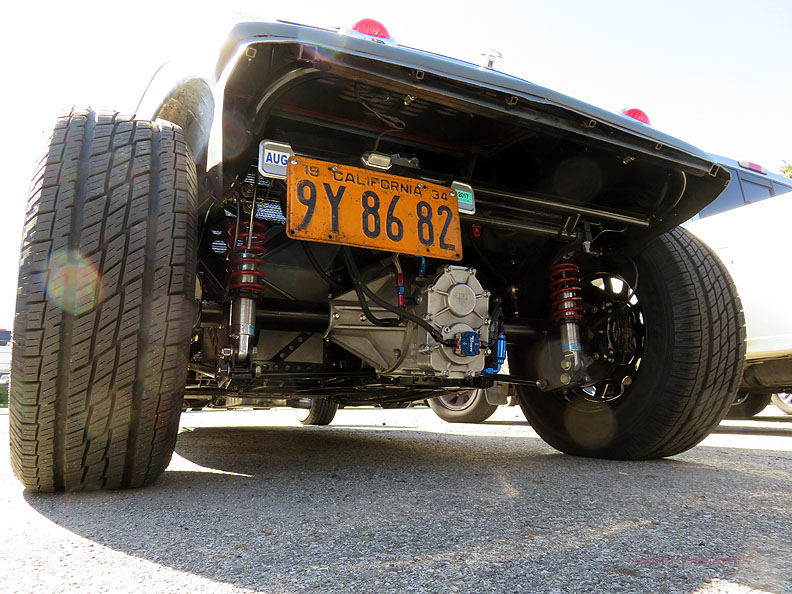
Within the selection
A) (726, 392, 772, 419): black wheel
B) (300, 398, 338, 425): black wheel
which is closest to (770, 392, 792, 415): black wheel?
(726, 392, 772, 419): black wheel

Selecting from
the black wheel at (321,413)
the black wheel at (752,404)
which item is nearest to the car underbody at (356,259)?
the black wheel at (321,413)

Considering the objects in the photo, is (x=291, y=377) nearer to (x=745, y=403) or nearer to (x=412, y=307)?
(x=412, y=307)

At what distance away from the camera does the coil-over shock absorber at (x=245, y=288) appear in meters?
1.95

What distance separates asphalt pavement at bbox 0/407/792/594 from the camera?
102cm

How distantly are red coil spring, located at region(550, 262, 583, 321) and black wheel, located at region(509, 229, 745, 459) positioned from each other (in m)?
0.24

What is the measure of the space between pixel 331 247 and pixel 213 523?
1253mm

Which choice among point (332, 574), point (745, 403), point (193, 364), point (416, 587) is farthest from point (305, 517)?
point (745, 403)

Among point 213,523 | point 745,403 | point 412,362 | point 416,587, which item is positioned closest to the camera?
point 416,587

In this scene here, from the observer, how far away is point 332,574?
3.40ft

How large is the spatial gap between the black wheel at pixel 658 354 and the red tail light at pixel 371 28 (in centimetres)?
151

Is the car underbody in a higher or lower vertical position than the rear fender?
lower

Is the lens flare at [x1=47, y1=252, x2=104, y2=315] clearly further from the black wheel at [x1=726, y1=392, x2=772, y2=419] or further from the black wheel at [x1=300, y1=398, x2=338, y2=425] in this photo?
the black wheel at [x1=726, y1=392, x2=772, y2=419]

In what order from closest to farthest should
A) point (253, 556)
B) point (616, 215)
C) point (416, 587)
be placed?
point (416, 587) < point (253, 556) < point (616, 215)

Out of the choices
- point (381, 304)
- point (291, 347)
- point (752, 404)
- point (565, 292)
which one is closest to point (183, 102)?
point (291, 347)
